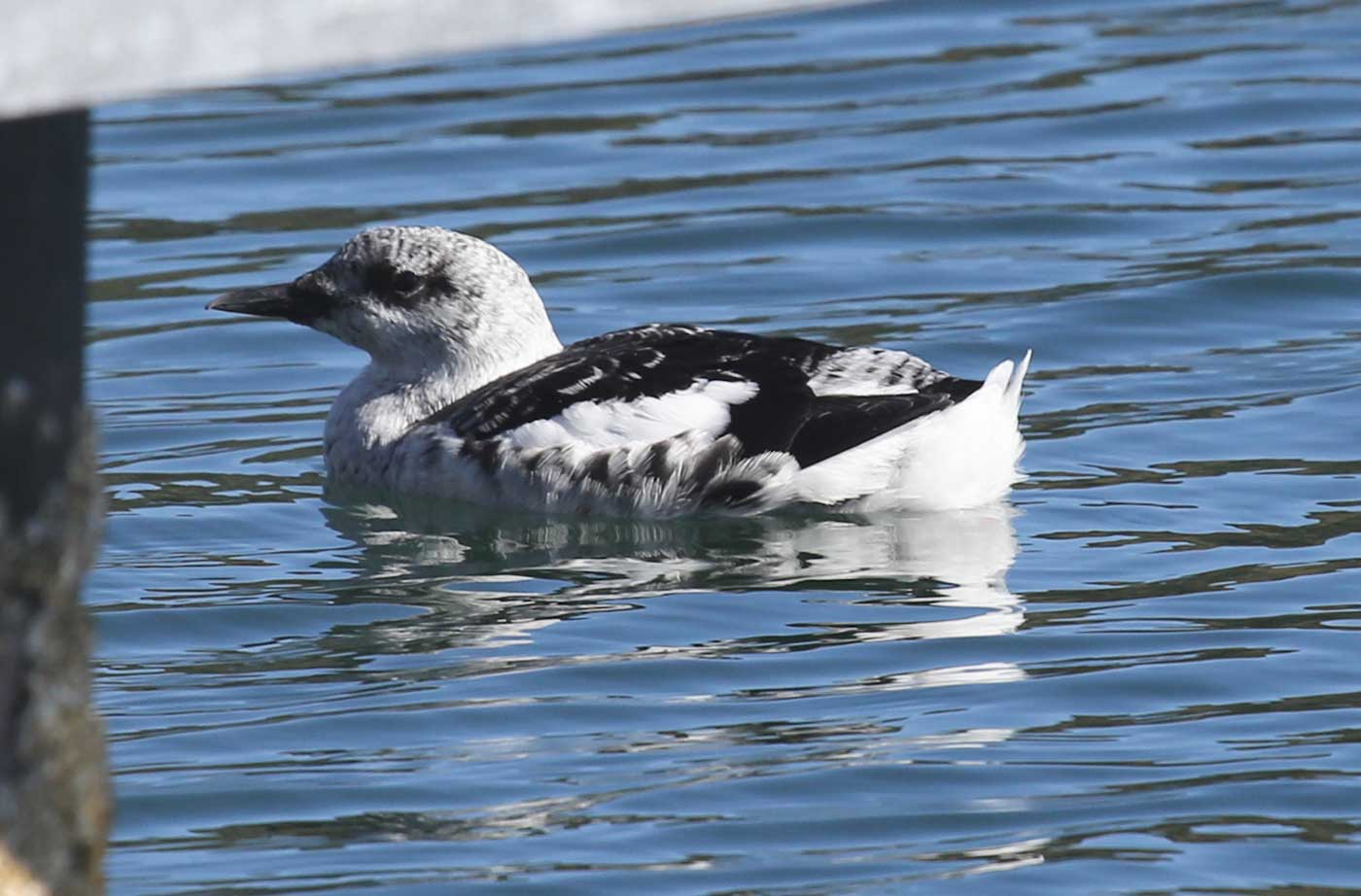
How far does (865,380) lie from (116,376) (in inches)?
125

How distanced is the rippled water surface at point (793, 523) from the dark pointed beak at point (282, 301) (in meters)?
0.49

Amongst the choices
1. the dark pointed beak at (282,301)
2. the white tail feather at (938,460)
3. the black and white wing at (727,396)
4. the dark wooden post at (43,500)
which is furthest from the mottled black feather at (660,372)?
the dark wooden post at (43,500)

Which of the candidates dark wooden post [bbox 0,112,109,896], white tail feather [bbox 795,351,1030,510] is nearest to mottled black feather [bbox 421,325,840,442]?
white tail feather [bbox 795,351,1030,510]

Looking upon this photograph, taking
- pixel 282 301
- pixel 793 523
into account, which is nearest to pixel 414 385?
pixel 282 301

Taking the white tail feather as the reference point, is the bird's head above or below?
above

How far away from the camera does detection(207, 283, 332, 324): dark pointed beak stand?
8.05 m

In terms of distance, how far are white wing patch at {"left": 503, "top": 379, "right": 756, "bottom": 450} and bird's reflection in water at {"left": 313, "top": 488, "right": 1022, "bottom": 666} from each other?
247 millimetres

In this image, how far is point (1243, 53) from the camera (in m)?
13.2

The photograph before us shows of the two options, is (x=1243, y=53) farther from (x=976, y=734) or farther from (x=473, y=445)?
(x=976, y=734)

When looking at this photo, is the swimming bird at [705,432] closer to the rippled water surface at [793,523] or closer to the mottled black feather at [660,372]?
the mottled black feather at [660,372]

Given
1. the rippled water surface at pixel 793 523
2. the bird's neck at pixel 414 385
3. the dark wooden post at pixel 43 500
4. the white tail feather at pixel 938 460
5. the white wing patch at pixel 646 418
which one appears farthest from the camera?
the bird's neck at pixel 414 385

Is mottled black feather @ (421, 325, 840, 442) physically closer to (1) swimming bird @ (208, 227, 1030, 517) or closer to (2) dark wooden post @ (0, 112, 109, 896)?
(1) swimming bird @ (208, 227, 1030, 517)

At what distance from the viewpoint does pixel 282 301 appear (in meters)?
8.11

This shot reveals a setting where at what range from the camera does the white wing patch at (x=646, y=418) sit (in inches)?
286
